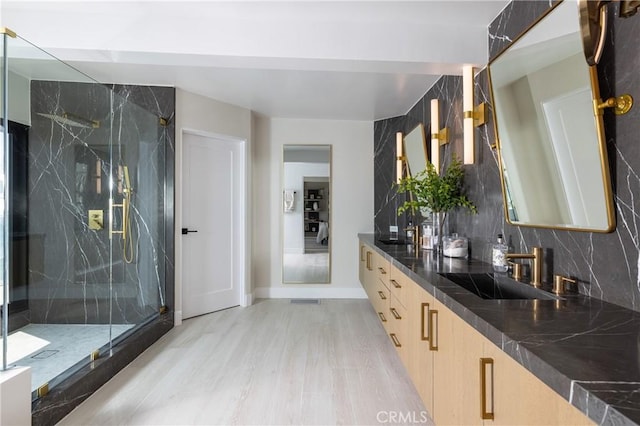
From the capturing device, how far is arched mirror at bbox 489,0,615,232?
1.16 metres

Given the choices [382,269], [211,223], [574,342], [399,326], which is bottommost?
[399,326]

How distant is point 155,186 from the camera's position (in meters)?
3.21

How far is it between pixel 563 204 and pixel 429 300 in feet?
2.33

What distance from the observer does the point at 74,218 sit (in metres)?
2.59

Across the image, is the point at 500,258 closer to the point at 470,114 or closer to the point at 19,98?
the point at 470,114

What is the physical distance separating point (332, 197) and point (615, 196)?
329cm

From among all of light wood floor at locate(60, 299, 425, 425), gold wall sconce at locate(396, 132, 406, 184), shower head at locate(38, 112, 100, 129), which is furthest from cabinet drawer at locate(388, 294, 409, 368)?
shower head at locate(38, 112, 100, 129)

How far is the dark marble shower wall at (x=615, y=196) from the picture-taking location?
106 cm

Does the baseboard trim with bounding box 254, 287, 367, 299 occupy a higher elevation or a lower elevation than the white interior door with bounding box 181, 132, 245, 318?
lower

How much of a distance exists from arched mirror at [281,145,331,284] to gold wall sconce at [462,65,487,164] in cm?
240

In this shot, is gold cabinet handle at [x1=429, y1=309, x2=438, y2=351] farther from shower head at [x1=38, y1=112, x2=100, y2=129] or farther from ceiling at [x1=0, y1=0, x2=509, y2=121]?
shower head at [x1=38, y1=112, x2=100, y2=129]

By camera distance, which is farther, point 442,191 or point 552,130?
point 442,191

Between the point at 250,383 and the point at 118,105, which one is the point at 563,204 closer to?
the point at 250,383

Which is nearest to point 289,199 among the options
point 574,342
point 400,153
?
point 400,153
